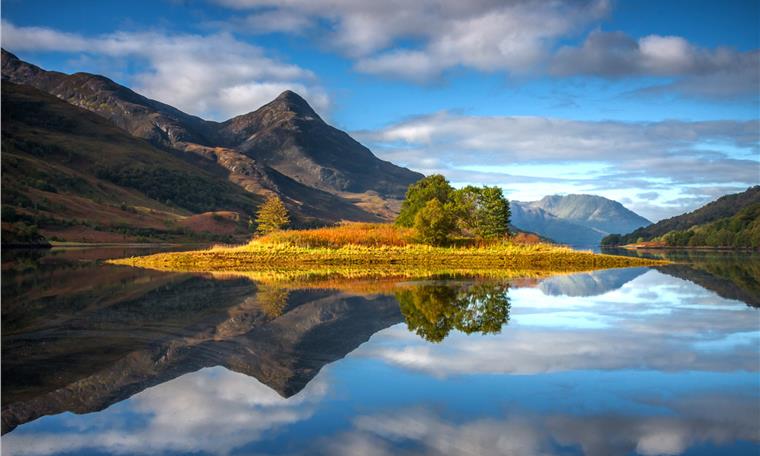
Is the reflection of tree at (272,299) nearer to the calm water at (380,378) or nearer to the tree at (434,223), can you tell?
the calm water at (380,378)

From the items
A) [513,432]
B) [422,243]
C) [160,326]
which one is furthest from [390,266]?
[513,432]

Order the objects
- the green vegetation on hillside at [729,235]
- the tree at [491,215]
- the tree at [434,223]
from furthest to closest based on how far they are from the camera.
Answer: the green vegetation on hillside at [729,235] < the tree at [491,215] < the tree at [434,223]

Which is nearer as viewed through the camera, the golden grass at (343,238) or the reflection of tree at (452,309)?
the reflection of tree at (452,309)

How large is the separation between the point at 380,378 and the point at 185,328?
8092 millimetres

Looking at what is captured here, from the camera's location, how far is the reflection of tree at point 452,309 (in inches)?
657

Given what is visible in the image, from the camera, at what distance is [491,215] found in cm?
6091

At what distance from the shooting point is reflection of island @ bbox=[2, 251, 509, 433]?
36.2 ft

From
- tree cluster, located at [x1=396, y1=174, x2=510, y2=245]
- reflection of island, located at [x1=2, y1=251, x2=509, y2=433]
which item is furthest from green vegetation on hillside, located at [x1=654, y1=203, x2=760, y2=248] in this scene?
reflection of island, located at [x1=2, y1=251, x2=509, y2=433]

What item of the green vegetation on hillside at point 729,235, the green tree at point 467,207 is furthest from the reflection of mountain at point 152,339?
the green vegetation on hillside at point 729,235

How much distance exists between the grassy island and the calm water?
2528cm

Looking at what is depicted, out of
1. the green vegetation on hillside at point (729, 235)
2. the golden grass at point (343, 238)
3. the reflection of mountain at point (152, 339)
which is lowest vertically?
the reflection of mountain at point (152, 339)

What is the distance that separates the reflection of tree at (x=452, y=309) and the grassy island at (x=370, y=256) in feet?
58.3

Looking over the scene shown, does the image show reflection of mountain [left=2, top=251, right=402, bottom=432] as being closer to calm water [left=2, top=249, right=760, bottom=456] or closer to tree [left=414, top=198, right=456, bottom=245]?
calm water [left=2, top=249, right=760, bottom=456]

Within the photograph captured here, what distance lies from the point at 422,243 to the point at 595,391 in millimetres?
46811
